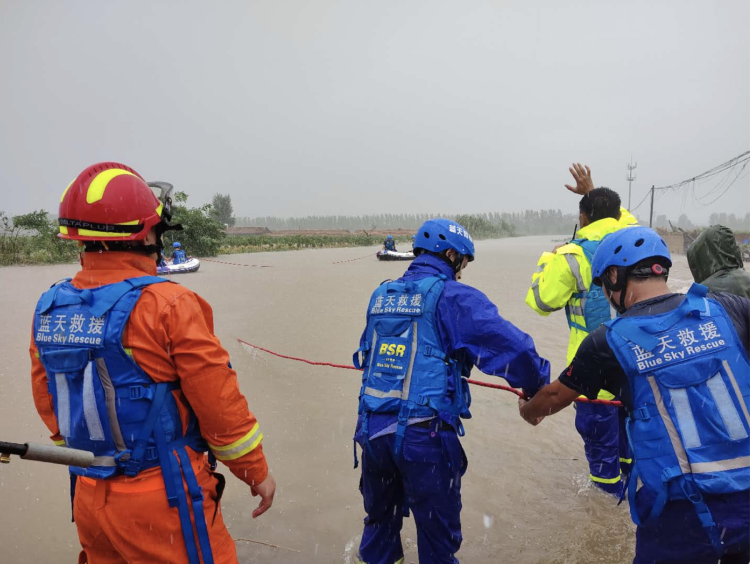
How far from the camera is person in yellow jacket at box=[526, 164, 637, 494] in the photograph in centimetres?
344

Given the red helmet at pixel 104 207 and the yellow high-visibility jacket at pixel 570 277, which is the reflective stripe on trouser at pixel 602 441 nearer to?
the yellow high-visibility jacket at pixel 570 277

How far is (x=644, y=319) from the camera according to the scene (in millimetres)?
1862

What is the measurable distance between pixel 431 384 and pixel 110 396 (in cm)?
147

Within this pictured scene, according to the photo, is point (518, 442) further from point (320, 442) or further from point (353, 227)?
point (353, 227)

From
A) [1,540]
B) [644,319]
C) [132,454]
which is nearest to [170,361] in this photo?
[132,454]

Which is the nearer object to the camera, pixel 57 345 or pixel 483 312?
pixel 57 345

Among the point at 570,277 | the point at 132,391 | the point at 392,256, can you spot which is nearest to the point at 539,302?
the point at 570,277

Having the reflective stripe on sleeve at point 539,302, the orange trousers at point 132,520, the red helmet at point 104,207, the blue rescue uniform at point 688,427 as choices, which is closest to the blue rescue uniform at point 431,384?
the blue rescue uniform at point 688,427

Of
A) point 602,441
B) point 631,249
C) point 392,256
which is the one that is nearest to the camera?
point 631,249

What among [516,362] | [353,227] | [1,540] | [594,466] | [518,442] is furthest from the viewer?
[353,227]

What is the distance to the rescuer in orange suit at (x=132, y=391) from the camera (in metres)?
1.74

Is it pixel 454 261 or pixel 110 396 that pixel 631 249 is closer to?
pixel 454 261

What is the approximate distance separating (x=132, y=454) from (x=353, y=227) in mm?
180883

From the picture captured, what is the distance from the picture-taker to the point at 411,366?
246 cm
